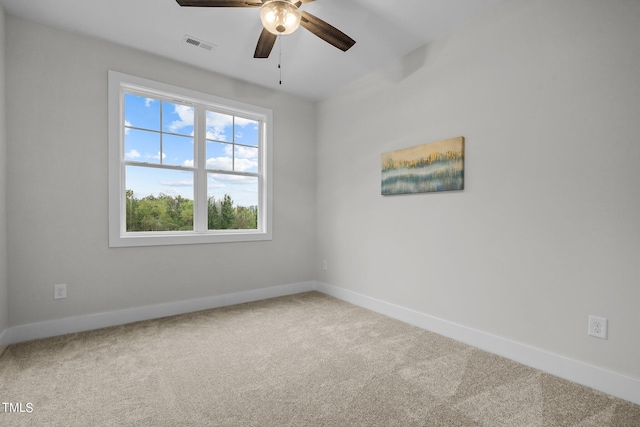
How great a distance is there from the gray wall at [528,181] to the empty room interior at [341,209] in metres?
0.01

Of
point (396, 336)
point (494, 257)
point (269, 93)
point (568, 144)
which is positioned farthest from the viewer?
point (269, 93)

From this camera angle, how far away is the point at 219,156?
3705 millimetres

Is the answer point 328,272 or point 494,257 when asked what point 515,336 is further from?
point 328,272

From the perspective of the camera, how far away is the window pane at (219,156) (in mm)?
3631

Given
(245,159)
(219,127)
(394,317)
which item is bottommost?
(394,317)

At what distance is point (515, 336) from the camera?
90.8 inches

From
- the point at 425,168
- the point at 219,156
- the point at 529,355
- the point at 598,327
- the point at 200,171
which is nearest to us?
the point at 598,327

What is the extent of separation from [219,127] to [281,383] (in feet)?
9.53

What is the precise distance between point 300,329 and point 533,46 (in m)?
2.93

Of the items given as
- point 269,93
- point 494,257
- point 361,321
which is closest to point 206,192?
point 269,93

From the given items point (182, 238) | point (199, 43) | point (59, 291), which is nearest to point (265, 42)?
point (199, 43)

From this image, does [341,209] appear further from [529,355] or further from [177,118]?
[529,355]

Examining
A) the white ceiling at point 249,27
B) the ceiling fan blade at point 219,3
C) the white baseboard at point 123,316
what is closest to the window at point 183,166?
the white ceiling at point 249,27

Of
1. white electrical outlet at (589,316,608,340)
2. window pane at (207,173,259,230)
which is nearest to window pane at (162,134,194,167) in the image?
window pane at (207,173,259,230)
